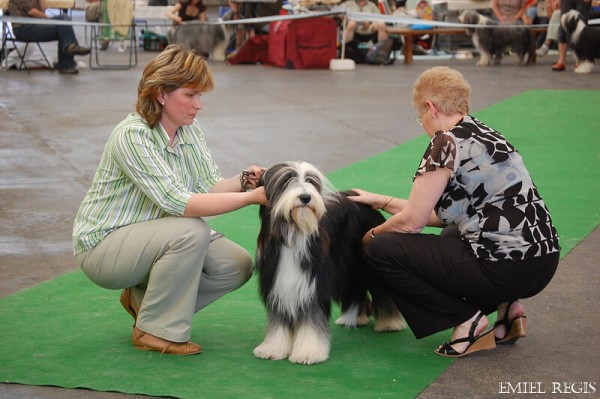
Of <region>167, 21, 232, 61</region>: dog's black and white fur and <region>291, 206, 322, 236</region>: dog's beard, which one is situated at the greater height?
<region>291, 206, 322, 236</region>: dog's beard

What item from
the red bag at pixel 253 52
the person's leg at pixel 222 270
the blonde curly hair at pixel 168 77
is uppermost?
the blonde curly hair at pixel 168 77

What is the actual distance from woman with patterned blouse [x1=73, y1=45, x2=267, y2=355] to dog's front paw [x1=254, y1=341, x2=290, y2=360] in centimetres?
23

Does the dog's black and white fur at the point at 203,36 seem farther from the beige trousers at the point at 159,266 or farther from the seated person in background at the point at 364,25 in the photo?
the beige trousers at the point at 159,266

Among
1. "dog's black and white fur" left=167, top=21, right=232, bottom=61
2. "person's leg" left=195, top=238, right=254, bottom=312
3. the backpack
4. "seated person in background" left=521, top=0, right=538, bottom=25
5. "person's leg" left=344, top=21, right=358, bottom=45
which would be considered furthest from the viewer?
"seated person in background" left=521, top=0, right=538, bottom=25

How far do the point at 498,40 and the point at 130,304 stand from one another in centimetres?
1232

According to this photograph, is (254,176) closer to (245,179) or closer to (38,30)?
(245,179)

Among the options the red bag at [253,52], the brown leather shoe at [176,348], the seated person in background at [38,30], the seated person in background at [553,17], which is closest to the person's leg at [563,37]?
the seated person in background at [553,17]

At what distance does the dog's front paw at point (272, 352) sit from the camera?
3.31 metres

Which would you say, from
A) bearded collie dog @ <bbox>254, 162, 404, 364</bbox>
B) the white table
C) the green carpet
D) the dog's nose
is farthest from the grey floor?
the white table

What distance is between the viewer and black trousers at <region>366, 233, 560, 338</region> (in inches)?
129

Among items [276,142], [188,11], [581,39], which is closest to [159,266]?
[276,142]

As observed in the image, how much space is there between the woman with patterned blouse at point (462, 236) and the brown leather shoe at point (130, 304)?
0.90m

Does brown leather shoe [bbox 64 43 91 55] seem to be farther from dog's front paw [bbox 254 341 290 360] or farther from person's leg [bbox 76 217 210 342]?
dog's front paw [bbox 254 341 290 360]

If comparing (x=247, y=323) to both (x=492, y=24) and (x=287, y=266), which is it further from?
(x=492, y=24)
